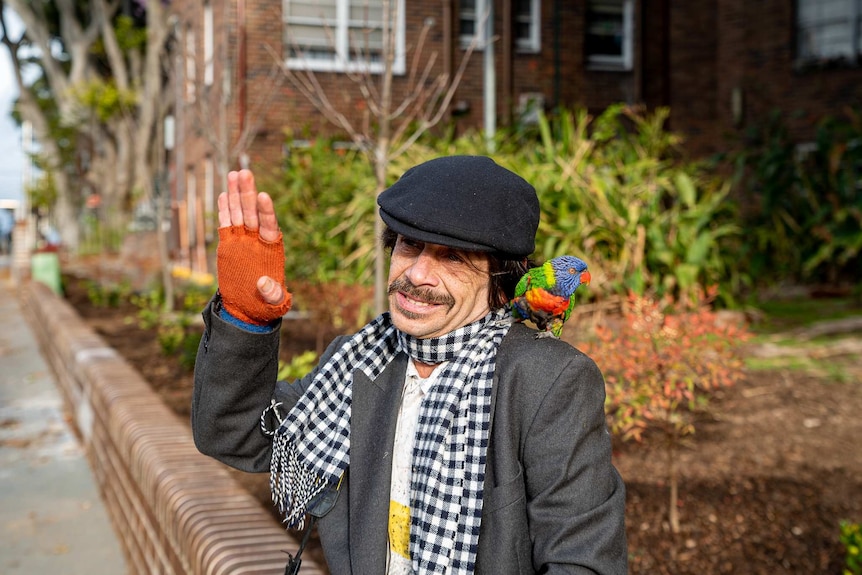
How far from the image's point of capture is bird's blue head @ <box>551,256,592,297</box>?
183cm

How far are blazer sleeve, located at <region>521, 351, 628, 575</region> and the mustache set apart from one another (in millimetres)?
246

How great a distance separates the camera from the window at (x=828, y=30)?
14.0m

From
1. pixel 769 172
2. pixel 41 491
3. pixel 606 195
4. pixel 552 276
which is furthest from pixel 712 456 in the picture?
pixel 769 172

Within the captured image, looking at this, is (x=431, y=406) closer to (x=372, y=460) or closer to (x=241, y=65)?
(x=372, y=460)

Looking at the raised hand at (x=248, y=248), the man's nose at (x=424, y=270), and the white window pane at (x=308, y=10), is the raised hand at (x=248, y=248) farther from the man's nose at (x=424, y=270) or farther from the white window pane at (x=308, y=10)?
the white window pane at (x=308, y=10)

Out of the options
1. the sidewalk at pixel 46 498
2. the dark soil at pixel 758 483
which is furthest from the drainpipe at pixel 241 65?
the dark soil at pixel 758 483

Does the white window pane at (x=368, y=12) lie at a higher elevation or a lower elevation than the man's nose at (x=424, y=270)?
higher

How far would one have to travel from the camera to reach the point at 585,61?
52.1 feet

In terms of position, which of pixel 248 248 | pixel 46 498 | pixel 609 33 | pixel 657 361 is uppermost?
pixel 609 33

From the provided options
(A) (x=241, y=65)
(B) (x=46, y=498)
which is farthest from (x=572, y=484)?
(A) (x=241, y=65)

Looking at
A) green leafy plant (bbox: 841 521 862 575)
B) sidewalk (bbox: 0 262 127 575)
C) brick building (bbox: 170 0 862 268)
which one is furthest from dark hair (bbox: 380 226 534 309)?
brick building (bbox: 170 0 862 268)

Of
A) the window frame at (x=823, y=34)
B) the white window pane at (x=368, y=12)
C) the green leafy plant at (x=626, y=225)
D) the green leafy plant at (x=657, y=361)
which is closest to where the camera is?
the green leafy plant at (x=657, y=361)

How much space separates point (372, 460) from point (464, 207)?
551mm

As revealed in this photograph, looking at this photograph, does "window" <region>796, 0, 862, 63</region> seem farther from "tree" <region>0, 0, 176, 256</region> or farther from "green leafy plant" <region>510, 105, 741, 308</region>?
"tree" <region>0, 0, 176, 256</region>
